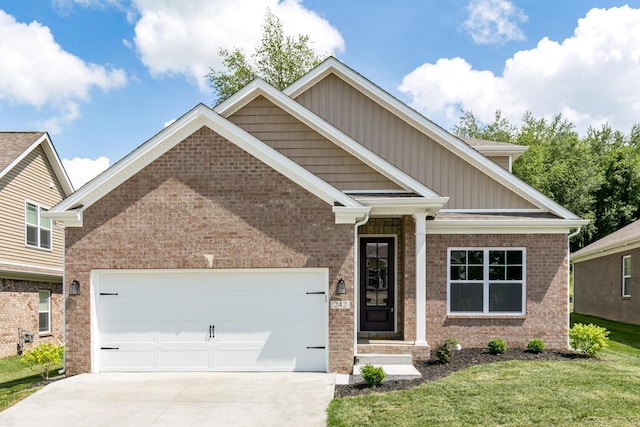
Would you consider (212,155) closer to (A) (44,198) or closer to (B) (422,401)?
(B) (422,401)

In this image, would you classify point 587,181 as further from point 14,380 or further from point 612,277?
point 14,380

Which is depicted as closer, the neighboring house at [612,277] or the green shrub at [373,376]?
the green shrub at [373,376]

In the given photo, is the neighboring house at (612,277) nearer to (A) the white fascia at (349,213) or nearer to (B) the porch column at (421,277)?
(B) the porch column at (421,277)

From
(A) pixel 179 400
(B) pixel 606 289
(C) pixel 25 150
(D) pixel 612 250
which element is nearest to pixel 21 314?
(C) pixel 25 150

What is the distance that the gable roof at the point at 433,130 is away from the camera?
1388cm

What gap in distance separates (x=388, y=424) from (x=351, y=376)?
10.3 feet

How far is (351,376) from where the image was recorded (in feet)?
35.2

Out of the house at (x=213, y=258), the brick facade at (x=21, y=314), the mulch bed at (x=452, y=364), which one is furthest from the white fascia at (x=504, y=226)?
the brick facade at (x=21, y=314)

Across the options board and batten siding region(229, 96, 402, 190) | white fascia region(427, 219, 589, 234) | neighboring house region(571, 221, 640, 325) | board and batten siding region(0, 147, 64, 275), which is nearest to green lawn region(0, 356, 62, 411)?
board and batten siding region(0, 147, 64, 275)

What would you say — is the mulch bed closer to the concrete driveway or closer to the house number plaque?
the concrete driveway

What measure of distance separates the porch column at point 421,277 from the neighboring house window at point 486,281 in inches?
49.6

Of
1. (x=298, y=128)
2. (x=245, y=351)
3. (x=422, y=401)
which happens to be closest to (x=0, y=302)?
(x=245, y=351)

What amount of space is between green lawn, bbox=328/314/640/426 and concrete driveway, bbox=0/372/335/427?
0.84 meters

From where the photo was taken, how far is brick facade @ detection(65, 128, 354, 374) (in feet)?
36.7
